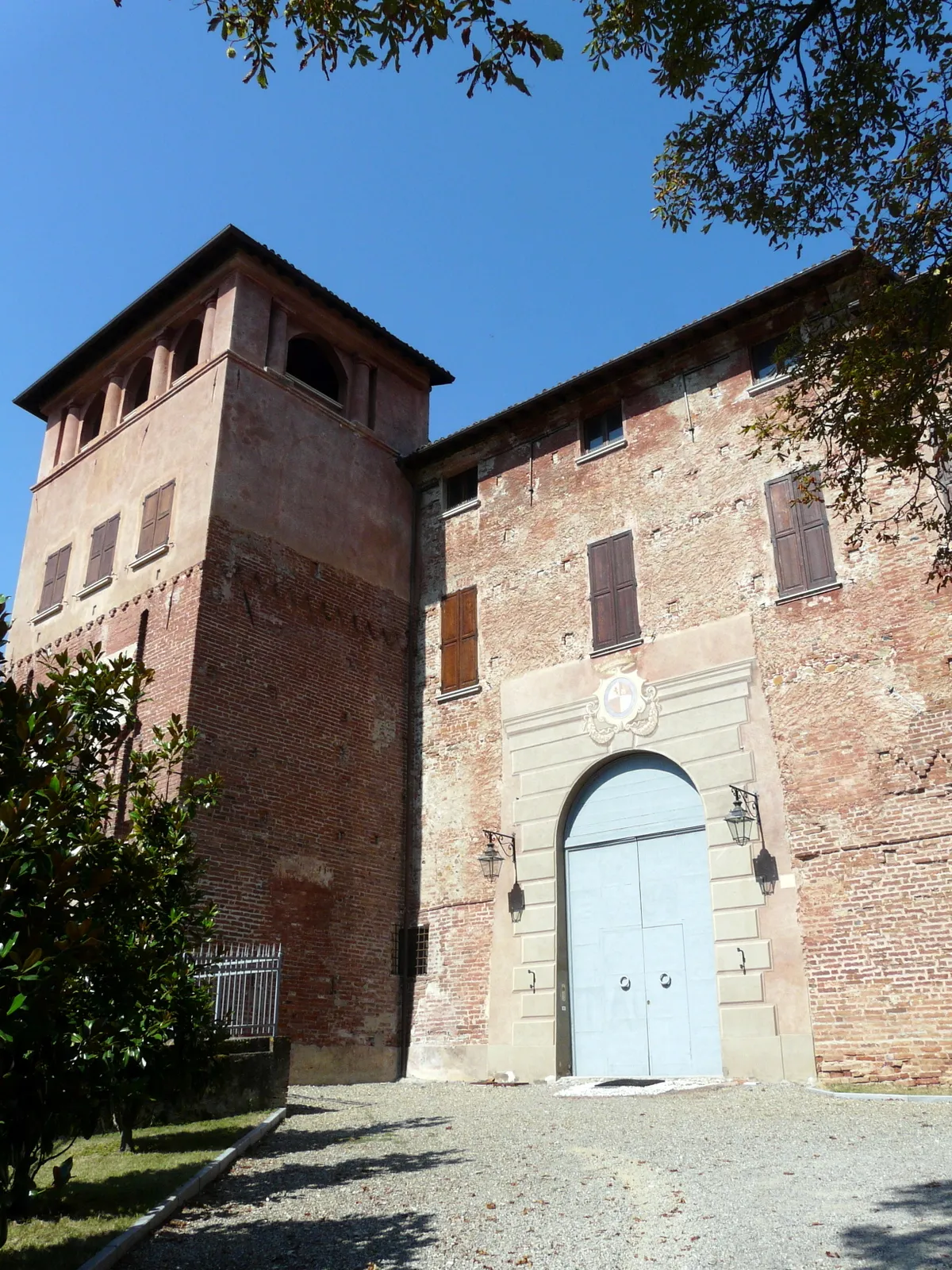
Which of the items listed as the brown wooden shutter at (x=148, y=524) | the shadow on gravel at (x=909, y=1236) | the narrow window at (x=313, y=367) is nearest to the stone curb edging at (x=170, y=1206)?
the shadow on gravel at (x=909, y=1236)

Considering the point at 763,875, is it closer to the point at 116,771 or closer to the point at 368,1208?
the point at 368,1208

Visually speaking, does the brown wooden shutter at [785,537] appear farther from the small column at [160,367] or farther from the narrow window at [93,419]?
the narrow window at [93,419]

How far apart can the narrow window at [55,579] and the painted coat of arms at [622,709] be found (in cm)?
941

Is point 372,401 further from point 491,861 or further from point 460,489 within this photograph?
point 491,861

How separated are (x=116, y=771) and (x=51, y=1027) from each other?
410 inches

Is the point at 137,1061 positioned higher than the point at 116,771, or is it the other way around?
the point at 116,771

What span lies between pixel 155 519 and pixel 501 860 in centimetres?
745

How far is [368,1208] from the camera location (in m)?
5.98

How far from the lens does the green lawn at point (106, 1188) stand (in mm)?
4973

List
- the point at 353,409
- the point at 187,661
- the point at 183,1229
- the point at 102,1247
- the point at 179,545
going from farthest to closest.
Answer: the point at 353,409 → the point at 179,545 → the point at 187,661 → the point at 183,1229 → the point at 102,1247

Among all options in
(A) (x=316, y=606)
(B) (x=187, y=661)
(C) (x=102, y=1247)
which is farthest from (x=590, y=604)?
(C) (x=102, y=1247)

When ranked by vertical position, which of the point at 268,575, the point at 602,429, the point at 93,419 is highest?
the point at 93,419

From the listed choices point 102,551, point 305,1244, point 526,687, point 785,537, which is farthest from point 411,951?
point 305,1244

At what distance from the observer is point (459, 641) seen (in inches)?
640
